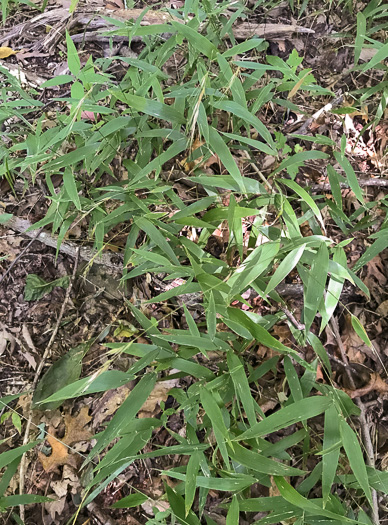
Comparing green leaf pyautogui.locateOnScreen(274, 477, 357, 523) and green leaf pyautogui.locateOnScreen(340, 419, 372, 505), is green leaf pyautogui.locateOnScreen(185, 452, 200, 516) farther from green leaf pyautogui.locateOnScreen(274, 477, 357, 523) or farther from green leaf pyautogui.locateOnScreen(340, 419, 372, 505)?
green leaf pyautogui.locateOnScreen(340, 419, 372, 505)

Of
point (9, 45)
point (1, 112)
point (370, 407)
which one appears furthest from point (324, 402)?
point (9, 45)

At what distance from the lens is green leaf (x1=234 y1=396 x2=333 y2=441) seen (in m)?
0.72

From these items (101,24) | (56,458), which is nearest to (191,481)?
(56,458)

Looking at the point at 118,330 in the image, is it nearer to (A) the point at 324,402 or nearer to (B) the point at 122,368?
(B) the point at 122,368

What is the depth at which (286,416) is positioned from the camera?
0.73 meters

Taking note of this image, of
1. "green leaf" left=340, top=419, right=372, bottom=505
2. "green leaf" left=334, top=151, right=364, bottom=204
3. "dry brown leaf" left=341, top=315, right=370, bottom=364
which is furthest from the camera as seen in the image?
"dry brown leaf" left=341, top=315, right=370, bottom=364

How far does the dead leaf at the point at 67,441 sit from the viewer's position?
4.07ft

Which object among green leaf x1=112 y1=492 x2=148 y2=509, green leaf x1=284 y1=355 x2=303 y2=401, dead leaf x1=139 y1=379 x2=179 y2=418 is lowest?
dead leaf x1=139 y1=379 x2=179 y2=418

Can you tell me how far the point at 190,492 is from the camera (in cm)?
76

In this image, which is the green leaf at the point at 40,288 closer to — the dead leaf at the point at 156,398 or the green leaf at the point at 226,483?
the dead leaf at the point at 156,398

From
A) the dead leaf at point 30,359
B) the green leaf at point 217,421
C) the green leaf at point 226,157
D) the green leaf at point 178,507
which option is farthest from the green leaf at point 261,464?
the dead leaf at point 30,359

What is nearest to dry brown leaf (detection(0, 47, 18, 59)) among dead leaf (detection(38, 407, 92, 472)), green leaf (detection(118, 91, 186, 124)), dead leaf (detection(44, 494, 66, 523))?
green leaf (detection(118, 91, 186, 124))

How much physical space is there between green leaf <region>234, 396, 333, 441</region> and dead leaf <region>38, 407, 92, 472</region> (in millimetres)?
728

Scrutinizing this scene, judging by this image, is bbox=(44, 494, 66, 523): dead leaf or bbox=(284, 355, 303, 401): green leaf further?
bbox=(44, 494, 66, 523): dead leaf
